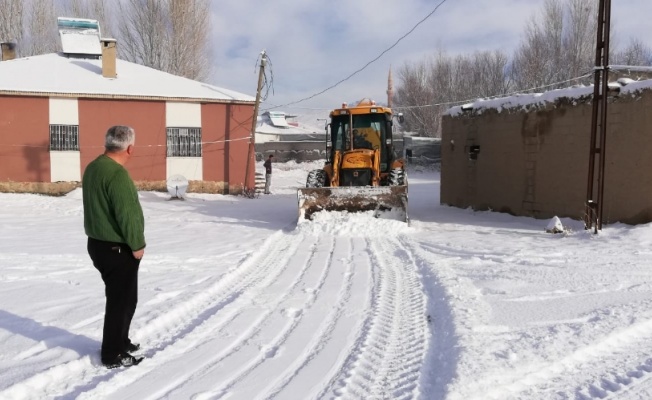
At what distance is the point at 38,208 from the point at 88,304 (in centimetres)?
1188

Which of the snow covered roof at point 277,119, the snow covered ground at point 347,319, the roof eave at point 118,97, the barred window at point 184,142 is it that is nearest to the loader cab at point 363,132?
the snow covered ground at point 347,319

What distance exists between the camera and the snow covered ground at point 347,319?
334 cm

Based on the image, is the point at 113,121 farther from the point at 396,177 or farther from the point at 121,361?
the point at 121,361

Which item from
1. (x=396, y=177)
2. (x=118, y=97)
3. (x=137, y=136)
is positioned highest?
(x=118, y=97)

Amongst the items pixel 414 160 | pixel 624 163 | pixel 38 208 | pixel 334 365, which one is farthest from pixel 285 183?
pixel 334 365

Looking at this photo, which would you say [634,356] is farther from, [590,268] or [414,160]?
[414,160]

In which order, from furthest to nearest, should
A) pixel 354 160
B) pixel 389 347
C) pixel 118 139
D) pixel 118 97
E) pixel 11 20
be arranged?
pixel 11 20 < pixel 118 97 < pixel 354 160 < pixel 389 347 < pixel 118 139

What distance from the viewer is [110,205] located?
3584 mm

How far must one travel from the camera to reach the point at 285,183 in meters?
29.3

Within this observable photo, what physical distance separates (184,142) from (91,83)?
416 cm

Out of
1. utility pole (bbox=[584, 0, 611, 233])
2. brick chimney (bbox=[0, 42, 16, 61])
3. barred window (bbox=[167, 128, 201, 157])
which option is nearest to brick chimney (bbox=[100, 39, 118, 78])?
barred window (bbox=[167, 128, 201, 157])

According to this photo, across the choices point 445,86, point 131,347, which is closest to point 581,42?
point 445,86

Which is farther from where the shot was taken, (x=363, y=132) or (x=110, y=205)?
(x=363, y=132)

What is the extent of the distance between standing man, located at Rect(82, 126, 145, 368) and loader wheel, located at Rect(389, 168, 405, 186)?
29.2ft
